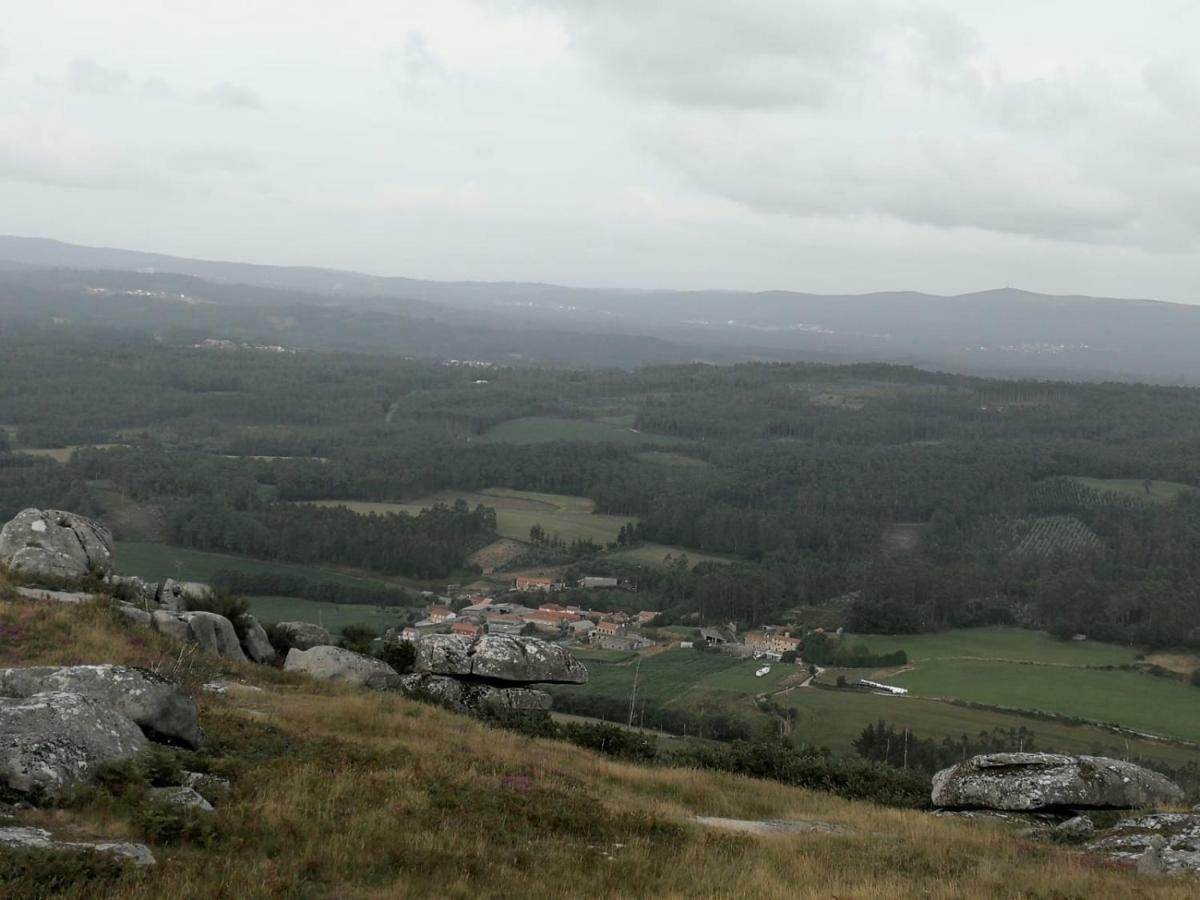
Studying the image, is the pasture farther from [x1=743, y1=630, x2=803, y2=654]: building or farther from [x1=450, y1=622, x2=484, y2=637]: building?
[x1=450, y1=622, x2=484, y2=637]: building

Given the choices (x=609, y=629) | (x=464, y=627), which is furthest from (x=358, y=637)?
(x=609, y=629)

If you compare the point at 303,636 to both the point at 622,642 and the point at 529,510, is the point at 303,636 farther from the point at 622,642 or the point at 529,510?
the point at 529,510

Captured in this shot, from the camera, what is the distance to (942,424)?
172625 mm

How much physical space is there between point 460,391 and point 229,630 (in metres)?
178

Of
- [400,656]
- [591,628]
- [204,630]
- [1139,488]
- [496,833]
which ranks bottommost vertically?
[591,628]

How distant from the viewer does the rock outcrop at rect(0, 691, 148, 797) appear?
9.70 metres

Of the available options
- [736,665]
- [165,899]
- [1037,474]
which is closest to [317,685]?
[165,899]

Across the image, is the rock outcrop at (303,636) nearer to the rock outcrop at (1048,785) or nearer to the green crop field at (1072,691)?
the rock outcrop at (1048,785)

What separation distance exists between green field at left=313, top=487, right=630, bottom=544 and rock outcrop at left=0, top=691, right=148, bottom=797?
9331 centimetres

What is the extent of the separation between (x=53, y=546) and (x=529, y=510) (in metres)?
95.9

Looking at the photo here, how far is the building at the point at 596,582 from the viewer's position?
8788cm

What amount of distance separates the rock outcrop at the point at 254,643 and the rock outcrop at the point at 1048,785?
15.0 metres

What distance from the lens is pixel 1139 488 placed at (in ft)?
417

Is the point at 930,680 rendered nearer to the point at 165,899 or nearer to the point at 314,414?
the point at 165,899
